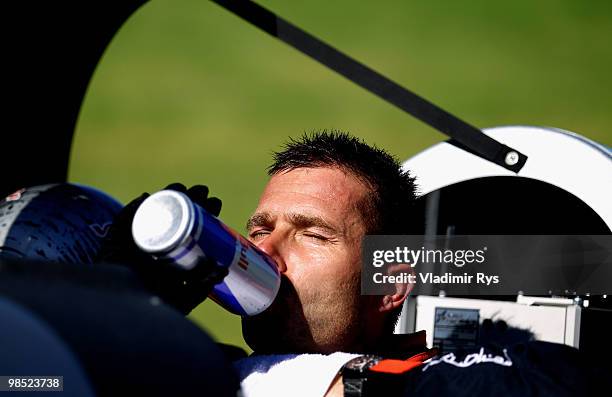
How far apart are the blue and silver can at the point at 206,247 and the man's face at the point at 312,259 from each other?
0.46ft

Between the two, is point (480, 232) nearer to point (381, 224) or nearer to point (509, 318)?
point (509, 318)

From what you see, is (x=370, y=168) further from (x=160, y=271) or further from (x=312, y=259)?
(x=160, y=271)

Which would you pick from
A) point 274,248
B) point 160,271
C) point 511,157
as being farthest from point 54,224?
point 511,157

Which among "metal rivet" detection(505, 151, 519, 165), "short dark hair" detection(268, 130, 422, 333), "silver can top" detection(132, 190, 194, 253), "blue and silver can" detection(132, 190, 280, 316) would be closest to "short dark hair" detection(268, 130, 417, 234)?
"short dark hair" detection(268, 130, 422, 333)

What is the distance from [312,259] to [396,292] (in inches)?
10.8

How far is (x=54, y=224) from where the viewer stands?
1469 mm

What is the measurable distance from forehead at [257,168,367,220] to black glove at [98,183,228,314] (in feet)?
1.35

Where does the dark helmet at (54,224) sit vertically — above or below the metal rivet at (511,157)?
below

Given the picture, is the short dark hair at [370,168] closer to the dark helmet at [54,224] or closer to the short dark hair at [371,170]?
the short dark hair at [371,170]

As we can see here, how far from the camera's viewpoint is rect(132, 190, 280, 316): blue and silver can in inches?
49.9

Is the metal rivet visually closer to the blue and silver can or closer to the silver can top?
the blue and silver can

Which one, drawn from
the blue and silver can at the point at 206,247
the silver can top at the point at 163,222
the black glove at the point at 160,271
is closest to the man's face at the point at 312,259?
the blue and silver can at the point at 206,247

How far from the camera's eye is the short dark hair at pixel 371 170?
1892 mm

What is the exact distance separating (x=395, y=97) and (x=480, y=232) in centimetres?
65
